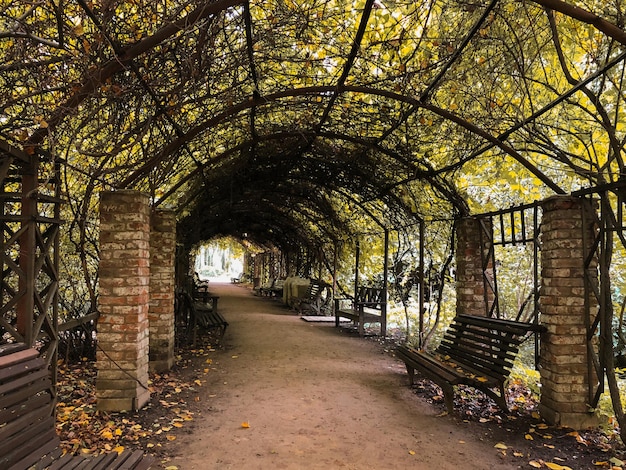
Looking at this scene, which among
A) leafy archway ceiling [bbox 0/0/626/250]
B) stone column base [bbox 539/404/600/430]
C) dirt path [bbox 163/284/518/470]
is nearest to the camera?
leafy archway ceiling [bbox 0/0/626/250]

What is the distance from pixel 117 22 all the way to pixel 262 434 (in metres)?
3.84

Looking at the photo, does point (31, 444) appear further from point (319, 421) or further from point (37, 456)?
point (319, 421)

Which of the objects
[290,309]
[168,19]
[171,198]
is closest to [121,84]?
[168,19]

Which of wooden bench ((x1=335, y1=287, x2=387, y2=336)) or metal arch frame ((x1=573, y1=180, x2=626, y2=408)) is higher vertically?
metal arch frame ((x1=573, y1=180, x2=626, y2=408))

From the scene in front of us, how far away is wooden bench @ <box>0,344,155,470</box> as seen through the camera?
2459 millimetres

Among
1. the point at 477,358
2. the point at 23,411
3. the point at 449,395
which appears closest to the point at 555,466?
the point at 449,395

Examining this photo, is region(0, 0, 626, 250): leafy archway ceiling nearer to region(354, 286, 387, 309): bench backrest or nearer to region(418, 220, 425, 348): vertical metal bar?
region(418, 220, 425, 348): vertical metal bar

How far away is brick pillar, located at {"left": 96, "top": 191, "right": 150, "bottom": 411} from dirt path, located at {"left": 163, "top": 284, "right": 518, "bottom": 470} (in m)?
0.88

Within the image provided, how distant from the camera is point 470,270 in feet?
22.3

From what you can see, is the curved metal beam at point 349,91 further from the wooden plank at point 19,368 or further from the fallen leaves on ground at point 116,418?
the wooden plank at point 19,368

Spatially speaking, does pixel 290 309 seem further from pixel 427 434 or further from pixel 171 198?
pixel 427 434

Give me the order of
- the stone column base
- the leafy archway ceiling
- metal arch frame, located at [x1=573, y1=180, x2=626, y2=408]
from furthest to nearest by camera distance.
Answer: the stone column base, metal arch frame, located at [x1=573, y1=180, x2=626, y2=408], the leafy archway ceiling

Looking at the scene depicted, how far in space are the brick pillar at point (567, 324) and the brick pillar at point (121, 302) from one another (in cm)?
439

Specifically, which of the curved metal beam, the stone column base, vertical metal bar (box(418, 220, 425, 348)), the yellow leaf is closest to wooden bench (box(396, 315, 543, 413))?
the stone column base
